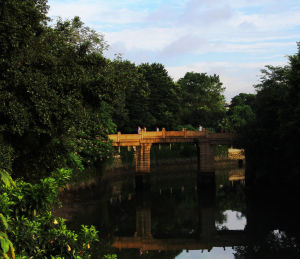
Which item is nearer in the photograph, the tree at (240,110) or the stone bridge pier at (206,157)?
the stone bridge pier at (206,157)

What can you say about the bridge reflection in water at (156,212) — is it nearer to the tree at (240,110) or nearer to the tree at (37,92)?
the tree at (37,92)

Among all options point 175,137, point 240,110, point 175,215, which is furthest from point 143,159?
point 240,110

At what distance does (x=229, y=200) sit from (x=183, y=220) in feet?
30.1

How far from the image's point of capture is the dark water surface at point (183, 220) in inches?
976

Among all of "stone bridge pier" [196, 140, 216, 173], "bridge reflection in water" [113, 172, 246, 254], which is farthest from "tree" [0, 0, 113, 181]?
"stone bridge pier" [196, 140, 216, 173]

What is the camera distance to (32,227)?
6.41 metres

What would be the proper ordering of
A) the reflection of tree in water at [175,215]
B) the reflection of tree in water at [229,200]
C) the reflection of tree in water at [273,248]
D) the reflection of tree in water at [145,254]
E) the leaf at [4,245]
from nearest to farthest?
the leaf at [4,245] < the reflection of tree in water at [273,248] < the reflection of tree in water at [145,254] < the reflection of tree in water at [175,215] < the reflection of tree in water at [229,200]

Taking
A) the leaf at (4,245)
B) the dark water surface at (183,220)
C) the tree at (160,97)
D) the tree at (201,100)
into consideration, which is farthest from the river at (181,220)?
the tree at (201,100)

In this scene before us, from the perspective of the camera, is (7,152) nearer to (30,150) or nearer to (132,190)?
(30,150)

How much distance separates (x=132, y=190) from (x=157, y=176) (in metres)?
9.78

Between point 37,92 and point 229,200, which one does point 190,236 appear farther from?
point 37,92

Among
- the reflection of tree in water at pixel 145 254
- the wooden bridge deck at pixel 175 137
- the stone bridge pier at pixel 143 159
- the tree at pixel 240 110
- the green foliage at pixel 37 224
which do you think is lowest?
the reflection of tree in water at pixel 145 254

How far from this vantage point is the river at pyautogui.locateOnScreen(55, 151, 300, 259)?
975 inches

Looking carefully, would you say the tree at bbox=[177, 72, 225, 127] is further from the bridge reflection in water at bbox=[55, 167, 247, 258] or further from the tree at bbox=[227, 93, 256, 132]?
the bridge reflection in water at bbox=[55, 167, 247, 258]
